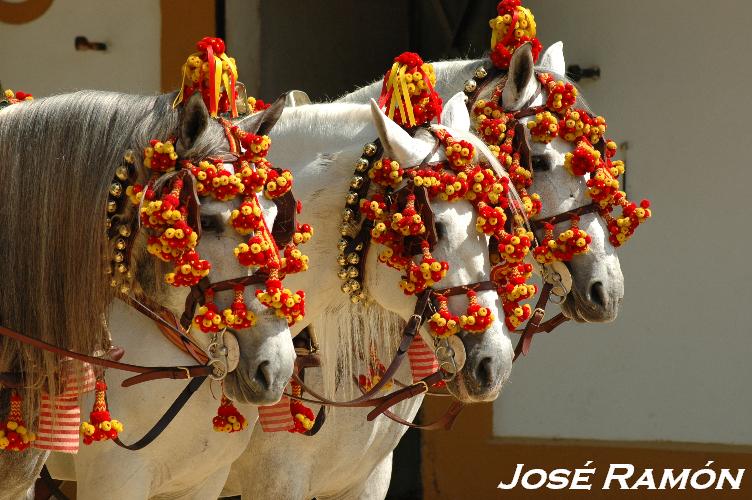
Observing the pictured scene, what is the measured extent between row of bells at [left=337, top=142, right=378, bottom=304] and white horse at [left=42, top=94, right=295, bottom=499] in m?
0.36

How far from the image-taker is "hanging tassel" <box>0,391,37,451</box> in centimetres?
345

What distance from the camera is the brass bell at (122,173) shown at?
347cm

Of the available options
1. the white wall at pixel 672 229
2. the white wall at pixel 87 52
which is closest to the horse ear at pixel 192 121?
the white wall at pixel 87 52

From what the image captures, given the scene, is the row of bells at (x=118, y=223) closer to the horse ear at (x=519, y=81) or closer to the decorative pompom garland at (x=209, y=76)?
the decorative pompom garland at (x=209, y=76)

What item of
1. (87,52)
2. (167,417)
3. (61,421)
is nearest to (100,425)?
(61,421)

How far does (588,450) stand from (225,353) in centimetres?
369

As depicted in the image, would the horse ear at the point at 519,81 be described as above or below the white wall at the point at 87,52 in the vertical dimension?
above

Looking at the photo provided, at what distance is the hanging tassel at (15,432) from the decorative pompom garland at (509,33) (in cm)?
201

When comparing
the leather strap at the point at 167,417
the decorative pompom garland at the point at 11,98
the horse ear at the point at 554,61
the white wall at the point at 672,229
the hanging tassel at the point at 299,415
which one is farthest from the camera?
the white wall at the point at 672,229

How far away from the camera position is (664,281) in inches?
264

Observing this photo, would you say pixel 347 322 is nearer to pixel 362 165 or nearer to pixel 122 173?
pixel 362 165

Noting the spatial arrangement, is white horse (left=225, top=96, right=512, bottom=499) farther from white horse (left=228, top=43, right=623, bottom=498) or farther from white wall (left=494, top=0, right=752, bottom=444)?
white wall (left=494, top=0, right=752, bottom=444)

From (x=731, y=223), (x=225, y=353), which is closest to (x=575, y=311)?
(x=225, y=353)

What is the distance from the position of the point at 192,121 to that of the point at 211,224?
250 millimetres
